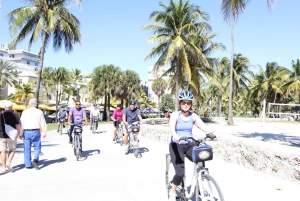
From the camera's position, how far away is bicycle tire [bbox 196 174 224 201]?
342 centimetres

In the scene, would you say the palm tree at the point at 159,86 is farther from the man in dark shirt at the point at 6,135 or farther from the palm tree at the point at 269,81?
the man in dark shirt at the point at 6,135

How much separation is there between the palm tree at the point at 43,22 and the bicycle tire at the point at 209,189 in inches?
767

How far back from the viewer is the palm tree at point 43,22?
20984 mm

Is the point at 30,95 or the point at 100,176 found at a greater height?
the point at 30,95

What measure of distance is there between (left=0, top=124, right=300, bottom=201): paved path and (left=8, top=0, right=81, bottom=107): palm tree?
15395 mm

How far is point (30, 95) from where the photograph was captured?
54.5m

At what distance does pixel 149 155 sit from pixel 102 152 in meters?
1.71

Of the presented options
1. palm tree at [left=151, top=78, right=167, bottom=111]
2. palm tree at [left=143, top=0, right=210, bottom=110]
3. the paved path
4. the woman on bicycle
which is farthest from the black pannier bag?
palm tree at [left=151, top=78, right=167, bottom=111]

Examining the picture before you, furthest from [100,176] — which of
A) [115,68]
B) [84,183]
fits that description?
[115,68]

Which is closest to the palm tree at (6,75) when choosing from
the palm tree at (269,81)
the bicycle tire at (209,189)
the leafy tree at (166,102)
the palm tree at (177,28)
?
the palm tree at (177,28)

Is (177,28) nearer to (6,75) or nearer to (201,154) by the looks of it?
(201,154)

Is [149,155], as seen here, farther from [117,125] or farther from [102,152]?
[117,125]

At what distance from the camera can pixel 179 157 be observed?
410cm

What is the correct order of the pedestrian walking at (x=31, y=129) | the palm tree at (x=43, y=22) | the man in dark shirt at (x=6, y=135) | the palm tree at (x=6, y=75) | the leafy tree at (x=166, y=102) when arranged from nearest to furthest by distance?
the man in dark shirt at (x=6, y=135) < the pedestrian walking at (x=31, y=129) < the palm tree at (x=43, y=22) < the palm tree at (x=6, y=75) < the leafy tree at (x=166, y=102)
